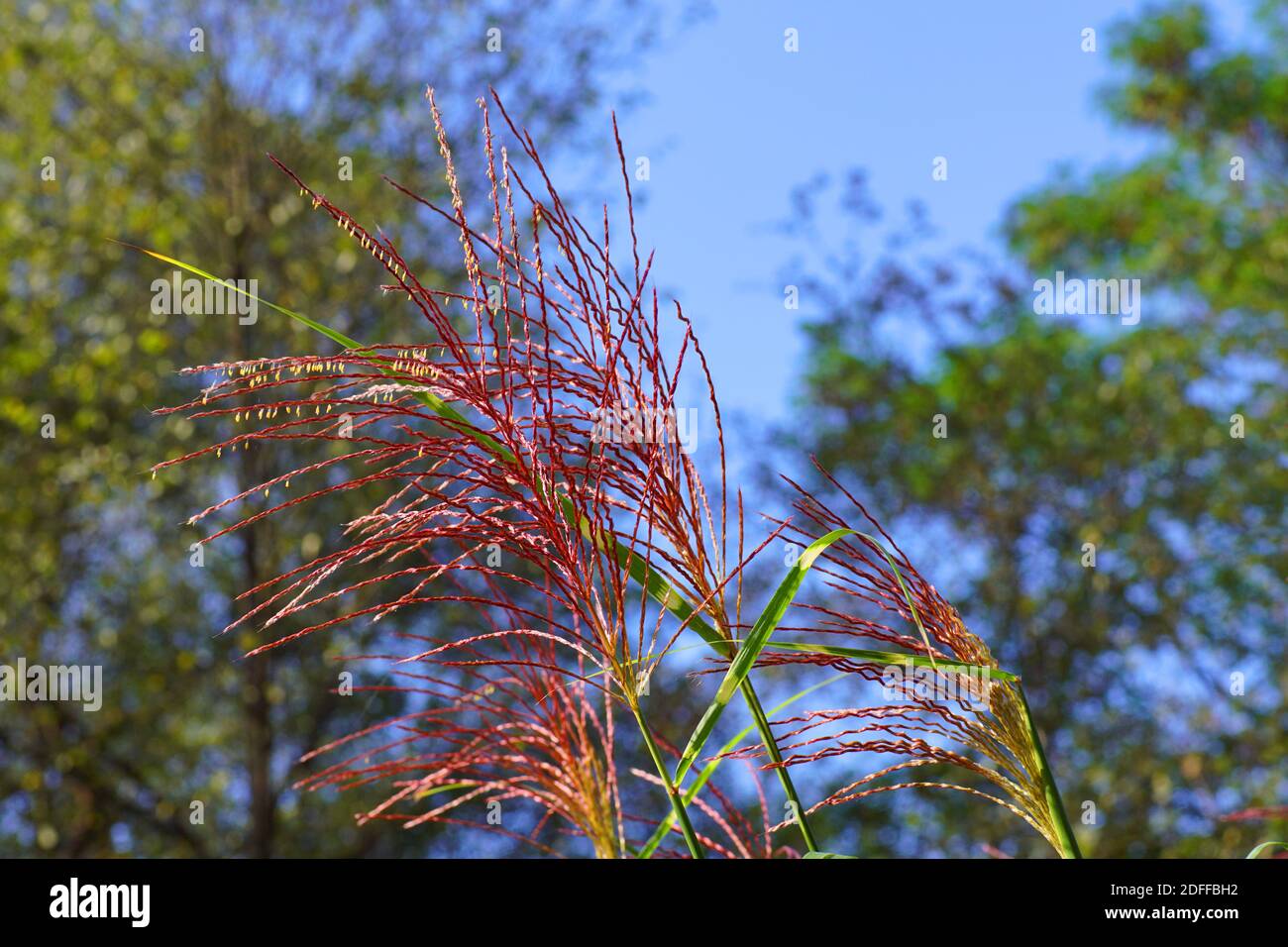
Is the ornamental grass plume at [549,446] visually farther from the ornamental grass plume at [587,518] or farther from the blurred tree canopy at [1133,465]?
the blurred tree canopy at [1133,465]

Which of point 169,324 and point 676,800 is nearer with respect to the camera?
point 676,800

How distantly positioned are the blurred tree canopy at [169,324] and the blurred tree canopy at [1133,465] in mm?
3074

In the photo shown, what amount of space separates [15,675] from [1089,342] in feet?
24.6

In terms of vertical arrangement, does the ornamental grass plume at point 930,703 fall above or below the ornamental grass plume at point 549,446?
below

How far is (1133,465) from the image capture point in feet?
30.6

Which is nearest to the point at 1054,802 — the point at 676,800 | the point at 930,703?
the point at 930,703

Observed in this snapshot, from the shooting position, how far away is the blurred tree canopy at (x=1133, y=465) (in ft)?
28.7

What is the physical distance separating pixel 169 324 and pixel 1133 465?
6.28 m

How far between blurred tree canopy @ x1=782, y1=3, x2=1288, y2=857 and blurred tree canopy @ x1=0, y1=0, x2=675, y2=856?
307cm

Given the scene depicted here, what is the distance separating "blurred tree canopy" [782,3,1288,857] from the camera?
873 cm

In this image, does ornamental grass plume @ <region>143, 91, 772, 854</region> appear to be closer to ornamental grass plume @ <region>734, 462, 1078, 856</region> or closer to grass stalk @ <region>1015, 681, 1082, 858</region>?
ornamental grass plume @ <region>734, 462, 1078, 856</region>

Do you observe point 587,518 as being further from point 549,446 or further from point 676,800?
point 676,800

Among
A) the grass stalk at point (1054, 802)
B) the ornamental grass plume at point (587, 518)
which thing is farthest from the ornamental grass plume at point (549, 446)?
the grass stalk at point (1054, 802)
